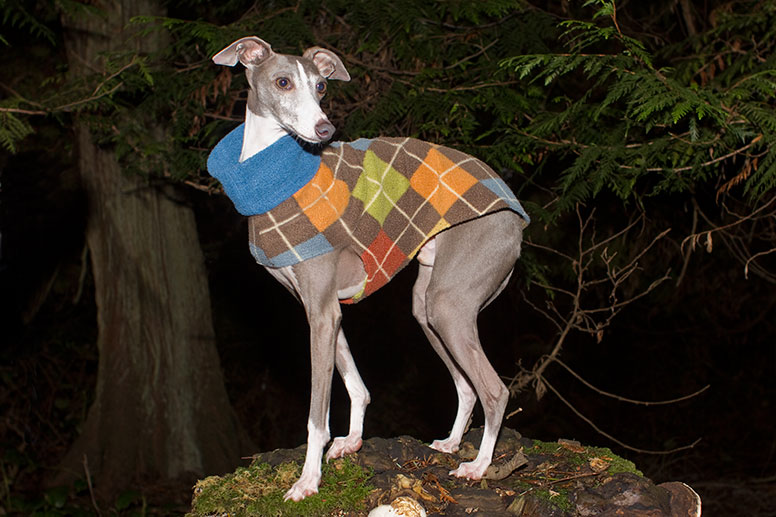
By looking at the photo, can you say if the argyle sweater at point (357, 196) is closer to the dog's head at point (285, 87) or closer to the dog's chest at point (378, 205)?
the dog's chest at point (378, 205)

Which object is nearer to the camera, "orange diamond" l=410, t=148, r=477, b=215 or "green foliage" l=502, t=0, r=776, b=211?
Answer: "green foliage" l=502, t=0, r=776, b=211

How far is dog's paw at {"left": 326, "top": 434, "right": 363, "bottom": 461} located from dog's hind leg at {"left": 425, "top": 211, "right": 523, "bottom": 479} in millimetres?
546

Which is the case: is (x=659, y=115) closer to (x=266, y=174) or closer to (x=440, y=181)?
(x=440, y=181)

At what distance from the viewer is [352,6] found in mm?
4668

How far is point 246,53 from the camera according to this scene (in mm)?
3344

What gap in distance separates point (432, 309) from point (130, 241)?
149 inches

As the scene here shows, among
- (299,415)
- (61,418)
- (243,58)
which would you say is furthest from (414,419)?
(243,58)

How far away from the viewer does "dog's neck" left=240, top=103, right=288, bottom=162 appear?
3266 millimetres

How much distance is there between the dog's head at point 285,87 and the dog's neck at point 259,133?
0.10 ft

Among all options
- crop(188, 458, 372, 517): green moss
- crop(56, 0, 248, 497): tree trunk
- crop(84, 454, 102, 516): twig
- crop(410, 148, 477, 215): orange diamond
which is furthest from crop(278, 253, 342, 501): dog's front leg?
crop(84, 454, 102, 516): twig

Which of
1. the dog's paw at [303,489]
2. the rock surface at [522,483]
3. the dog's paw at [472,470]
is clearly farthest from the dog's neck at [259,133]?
the dog's paw at [472,470]

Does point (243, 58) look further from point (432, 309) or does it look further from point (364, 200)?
point (432, 309)

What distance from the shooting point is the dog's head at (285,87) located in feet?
10.0

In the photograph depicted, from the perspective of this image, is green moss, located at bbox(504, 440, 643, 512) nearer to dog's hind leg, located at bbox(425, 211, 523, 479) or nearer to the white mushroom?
dog's hind leg, located at bbox(425, 211, 523, 479)
